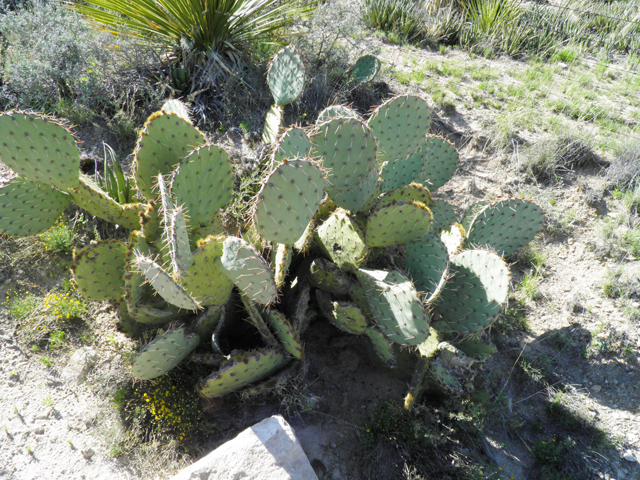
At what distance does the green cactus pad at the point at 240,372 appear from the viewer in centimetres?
239

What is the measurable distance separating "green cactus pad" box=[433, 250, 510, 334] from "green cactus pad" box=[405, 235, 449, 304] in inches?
4.6

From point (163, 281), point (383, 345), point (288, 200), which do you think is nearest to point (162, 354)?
point (163, 281)

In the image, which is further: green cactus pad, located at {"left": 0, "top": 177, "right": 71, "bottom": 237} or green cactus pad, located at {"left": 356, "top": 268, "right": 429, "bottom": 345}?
green cactus pad, located at {"left": 0, "top": 177, "right": 71, "bottom": 237}

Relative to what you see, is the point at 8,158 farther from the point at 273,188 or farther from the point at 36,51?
the point at 36,51

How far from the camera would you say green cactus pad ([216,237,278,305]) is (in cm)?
202

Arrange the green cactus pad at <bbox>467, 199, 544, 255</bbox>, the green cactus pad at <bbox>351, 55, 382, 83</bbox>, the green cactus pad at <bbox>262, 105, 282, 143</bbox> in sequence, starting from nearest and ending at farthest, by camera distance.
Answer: the green cactus pad at <bbox>467, 199, 544, 255</bbox>, the green cactus pad at <bbox>262, 105, 282, 143</bbox>, the green cactus pad at <bbox>351, 55, 382, 83</bbox>

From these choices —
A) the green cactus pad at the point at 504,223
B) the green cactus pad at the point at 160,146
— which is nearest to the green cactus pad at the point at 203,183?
the green cactus pad at the point at 160,146

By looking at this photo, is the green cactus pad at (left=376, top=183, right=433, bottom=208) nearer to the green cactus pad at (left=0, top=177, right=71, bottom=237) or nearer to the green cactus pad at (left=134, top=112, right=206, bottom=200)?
the green cactus pad at (left=134, top=112, right=206, bottom=200)

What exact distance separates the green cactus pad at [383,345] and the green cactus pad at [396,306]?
0.09 m

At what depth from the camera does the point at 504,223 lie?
303 centimetres

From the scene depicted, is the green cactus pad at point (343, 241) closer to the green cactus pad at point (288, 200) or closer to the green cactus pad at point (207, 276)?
the green cactus pad at point (288, 200)

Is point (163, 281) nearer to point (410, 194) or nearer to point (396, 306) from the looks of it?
point (396, 306)

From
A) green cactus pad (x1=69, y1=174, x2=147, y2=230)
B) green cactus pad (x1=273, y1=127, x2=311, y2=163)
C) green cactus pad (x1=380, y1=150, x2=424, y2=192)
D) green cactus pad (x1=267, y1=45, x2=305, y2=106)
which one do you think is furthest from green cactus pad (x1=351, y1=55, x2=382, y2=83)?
green cactus pad (x1=69, y1=174, x2=147, y2=230)

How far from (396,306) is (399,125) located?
126 centimetres
